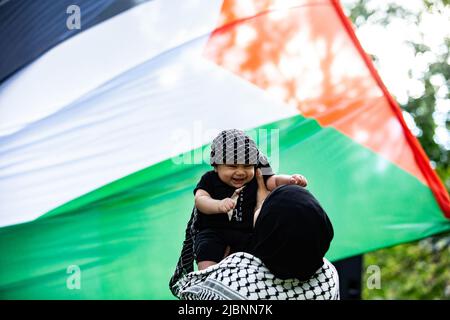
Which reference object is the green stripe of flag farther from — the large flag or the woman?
the woman

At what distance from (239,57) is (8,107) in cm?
97

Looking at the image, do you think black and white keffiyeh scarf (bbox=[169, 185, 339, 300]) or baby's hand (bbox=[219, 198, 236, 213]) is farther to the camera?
baby's hand (bbox=[219, 198, 236, 213])

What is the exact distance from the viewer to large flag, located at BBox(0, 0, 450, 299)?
2654 mm

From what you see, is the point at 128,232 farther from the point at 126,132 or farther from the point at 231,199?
the point at 231,199

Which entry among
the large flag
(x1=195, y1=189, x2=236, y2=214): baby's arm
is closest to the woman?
(x1=195, y1=189, x2=236, y2=214): baby's arm

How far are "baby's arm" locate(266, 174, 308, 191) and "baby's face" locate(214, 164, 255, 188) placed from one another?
0.05 m

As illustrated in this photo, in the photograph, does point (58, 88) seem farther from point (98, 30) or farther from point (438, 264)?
point (438, 264)

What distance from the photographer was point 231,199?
181 centimetres

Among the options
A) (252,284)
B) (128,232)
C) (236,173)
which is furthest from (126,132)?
(252,284)

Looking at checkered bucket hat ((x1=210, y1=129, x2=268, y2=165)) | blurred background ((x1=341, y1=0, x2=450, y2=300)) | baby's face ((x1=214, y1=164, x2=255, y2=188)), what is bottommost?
baby's face ((x1=214, y1=164, x2=255, y2=188))

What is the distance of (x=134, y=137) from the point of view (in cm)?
272

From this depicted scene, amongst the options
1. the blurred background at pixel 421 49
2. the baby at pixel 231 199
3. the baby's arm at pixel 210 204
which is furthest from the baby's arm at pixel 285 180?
the blurred background at pixel 421 49

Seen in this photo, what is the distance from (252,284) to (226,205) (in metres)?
0.23

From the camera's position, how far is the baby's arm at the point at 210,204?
177cm
